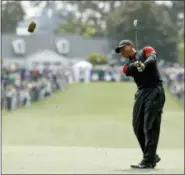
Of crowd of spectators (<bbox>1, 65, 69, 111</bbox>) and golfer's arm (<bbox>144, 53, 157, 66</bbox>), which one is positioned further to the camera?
crowd of spectators (<bbox>1, 65, 69, 111</bbox>)

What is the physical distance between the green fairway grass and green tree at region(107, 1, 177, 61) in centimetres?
276

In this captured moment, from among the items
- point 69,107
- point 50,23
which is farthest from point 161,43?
point 50,23

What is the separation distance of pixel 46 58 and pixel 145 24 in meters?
53.2

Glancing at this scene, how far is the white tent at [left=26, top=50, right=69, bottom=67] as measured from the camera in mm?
73750

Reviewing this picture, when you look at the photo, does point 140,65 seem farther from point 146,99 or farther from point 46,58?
point 46,58

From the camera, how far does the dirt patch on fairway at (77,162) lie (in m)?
9.48

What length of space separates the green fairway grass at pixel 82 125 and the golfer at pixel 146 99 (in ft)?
24.4

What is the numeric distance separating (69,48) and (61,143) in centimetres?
6066

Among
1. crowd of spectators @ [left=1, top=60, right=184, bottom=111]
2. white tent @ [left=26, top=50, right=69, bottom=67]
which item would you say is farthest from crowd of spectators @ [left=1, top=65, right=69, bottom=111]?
white tent @ [left=26, top=50, right=69, bottom=67]

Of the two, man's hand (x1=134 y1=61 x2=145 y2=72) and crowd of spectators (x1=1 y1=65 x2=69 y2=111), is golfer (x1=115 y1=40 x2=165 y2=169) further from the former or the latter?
crowd of spectators (x1=1 y1=65 x2=69 y2=111)

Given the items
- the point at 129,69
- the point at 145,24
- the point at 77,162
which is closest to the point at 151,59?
the point at 129,69

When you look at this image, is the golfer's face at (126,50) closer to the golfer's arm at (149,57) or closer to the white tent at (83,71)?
the golfer's arm at (149,57)

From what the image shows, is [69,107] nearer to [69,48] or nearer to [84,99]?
[84,99]

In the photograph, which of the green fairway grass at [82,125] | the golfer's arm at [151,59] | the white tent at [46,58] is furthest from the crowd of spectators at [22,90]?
the white tent at [46,58]
